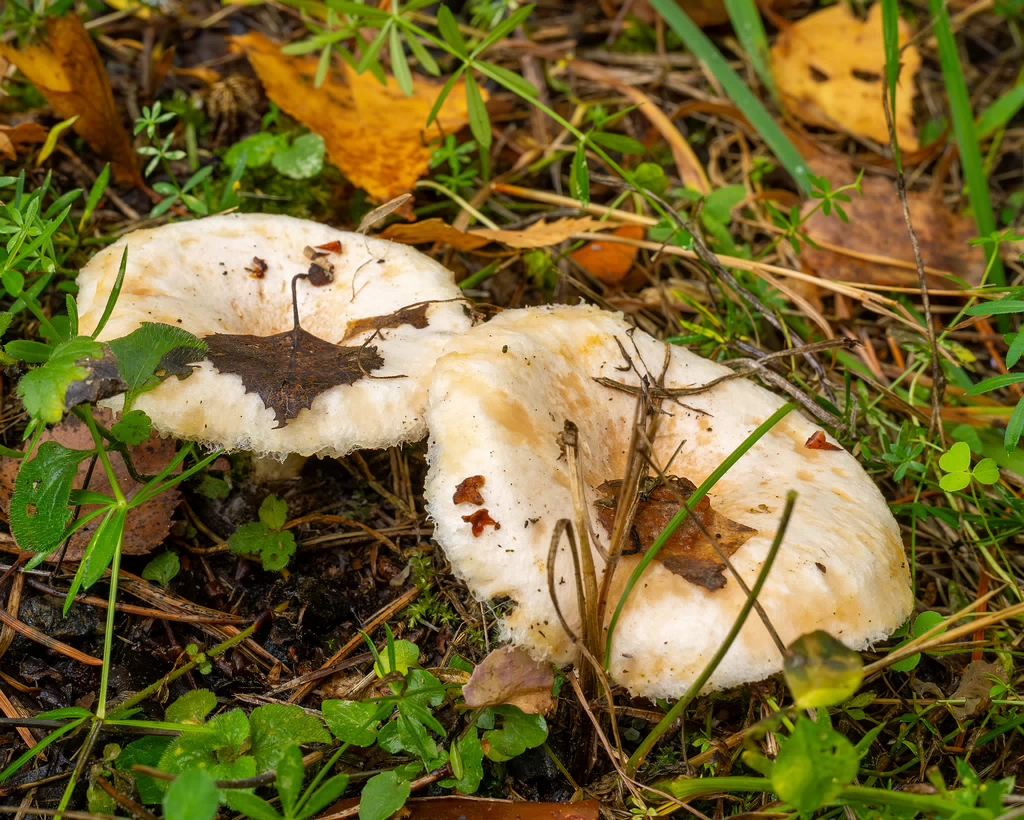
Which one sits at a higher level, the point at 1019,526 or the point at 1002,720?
the point at 1019,526

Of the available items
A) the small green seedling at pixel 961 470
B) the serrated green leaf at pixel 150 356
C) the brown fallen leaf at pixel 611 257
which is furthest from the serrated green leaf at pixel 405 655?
the brown fallen leaf at pixel 611 257

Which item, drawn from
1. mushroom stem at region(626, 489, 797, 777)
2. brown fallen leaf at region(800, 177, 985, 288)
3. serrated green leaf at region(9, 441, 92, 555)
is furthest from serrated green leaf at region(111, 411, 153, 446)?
brown fallen leaf at region(800, 177, 985, 288)

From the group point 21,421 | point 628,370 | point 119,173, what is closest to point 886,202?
point 628,370

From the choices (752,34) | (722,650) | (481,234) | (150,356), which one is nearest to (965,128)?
(752,34)

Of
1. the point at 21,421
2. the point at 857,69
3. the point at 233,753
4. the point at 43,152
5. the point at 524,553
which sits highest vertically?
the point at 857,69

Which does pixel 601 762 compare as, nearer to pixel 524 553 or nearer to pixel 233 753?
pixel 524 553

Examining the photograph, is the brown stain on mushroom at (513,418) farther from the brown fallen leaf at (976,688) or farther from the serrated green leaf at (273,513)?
the brown fallen leaf at (976,688)
